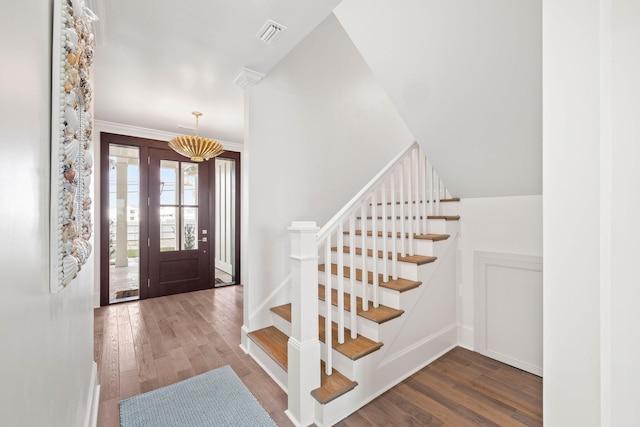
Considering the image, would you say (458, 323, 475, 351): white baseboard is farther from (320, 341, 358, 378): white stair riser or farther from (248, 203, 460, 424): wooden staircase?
(320, 341, 358, 378): white stair riser

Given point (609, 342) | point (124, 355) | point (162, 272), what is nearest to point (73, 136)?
point (609, 342)

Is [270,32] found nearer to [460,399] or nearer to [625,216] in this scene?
[625,216]

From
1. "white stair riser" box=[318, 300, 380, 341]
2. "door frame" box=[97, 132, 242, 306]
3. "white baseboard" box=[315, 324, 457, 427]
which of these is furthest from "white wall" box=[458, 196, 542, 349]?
"door frame" box=[97, 132, 242, 306]

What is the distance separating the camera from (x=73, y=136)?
727 millimetres

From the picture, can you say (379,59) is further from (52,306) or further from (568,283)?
(52,306)

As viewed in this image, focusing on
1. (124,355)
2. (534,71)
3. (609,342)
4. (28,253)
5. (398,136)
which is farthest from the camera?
(398,136)

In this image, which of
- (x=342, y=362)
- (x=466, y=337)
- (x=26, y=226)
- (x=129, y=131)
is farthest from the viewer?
(x=129, y=131)

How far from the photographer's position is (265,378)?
2.05 metres

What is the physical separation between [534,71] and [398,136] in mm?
2082

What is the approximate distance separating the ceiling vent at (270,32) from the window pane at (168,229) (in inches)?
125

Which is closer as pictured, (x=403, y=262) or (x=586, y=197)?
(x=586, y=197)

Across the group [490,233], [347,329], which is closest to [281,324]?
[347,329]

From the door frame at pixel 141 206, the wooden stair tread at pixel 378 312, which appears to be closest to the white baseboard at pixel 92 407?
the wooden stair tread at pixel 378 312

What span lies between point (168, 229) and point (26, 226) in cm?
417
